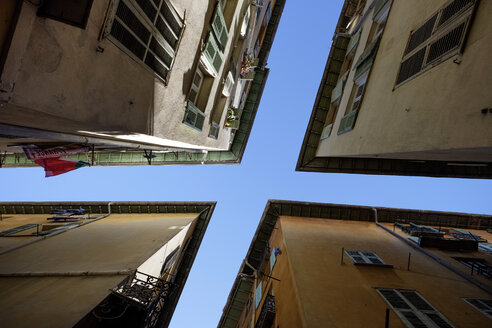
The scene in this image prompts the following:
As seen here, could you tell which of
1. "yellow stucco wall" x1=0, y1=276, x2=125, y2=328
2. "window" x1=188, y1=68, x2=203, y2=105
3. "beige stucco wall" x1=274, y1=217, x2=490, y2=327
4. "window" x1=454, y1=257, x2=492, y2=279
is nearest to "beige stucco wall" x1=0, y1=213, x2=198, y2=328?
"yellow stucco wall" x1=0, y1=276, x2=125, y2=328

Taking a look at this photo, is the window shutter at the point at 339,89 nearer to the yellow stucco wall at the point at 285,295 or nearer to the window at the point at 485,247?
the yellow stucco wall at the point at 285,295

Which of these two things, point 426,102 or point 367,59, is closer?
point 426,102

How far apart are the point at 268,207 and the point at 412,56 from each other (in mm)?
10326

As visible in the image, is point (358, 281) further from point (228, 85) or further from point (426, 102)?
point (228, 85)

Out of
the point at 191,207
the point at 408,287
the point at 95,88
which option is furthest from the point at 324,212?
the point at 95,88

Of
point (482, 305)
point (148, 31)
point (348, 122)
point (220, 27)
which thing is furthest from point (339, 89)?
point (148, 31)

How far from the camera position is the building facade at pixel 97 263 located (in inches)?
249

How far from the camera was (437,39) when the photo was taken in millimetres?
6090

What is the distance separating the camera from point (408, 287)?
27.0 feet

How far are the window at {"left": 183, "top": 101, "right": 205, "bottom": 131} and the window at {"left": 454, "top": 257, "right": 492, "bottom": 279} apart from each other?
→ 36.6 feet

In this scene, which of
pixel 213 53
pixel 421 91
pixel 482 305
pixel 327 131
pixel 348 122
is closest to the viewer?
pixel 421 91

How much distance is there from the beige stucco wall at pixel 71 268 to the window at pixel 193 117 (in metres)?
4.97

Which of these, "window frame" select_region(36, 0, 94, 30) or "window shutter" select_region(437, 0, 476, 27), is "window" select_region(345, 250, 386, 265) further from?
"window frame" select_region(36, 0, 94, 30)

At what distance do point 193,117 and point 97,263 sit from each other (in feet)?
19.3
